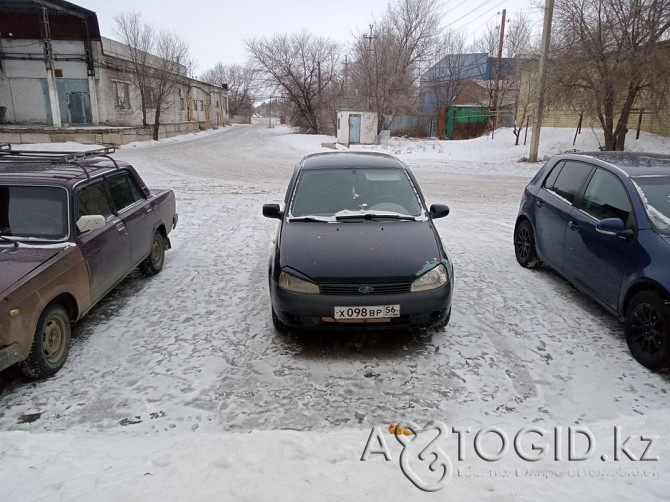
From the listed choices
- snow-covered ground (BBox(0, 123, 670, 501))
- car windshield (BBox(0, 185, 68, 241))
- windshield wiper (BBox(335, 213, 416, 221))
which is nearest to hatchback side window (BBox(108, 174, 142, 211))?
car windshield (BBox(0, 185, 68, 241))

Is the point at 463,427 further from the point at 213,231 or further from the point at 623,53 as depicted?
the point at 623,53

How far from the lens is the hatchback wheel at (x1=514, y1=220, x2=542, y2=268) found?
6234mm

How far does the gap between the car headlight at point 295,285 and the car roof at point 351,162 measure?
1921 mm

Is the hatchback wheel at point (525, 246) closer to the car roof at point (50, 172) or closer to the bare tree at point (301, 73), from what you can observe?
the car roof at point (50, 172)

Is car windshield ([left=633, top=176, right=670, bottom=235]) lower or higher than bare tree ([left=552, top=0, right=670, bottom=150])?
lower

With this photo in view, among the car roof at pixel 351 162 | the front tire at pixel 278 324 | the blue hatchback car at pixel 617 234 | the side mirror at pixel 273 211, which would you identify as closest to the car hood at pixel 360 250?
the side mirror at pixel 273 211

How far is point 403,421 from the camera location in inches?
125

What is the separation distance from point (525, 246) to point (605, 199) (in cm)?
176

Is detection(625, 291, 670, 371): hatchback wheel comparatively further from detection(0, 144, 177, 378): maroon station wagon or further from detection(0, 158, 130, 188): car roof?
detection(0, 158, 130, 188): car roof

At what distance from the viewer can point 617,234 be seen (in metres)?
4.16

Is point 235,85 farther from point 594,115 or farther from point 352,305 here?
point 352,305

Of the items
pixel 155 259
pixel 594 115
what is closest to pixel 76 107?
pixel 155 259

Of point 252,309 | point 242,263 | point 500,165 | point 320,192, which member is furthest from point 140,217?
point 500,165

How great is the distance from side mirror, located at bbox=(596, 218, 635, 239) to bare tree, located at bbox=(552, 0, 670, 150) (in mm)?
15867
